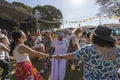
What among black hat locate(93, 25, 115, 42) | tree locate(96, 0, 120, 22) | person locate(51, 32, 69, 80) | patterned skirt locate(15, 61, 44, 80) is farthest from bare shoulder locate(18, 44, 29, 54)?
tree locate(96, 0, 120, 22)

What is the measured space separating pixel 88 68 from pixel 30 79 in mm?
2464

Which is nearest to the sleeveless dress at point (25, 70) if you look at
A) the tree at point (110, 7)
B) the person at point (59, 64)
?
the person at point (59, 64)

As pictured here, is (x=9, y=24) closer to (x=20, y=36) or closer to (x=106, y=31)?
(x=20, y=36)

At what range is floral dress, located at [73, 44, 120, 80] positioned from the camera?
4512 mm

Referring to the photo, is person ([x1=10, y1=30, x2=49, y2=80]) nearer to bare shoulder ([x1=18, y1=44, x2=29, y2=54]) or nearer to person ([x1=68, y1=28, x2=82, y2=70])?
bare shoulder ([x1=18, y1=44, x2=29, y2=54])

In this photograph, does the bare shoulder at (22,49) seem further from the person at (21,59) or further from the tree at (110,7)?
the tree at (110,7)

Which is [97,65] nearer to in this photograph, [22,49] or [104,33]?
[104,33]

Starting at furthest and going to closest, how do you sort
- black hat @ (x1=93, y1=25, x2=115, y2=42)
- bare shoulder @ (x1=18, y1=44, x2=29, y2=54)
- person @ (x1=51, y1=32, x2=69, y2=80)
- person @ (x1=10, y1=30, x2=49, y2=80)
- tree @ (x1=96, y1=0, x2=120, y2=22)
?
tree @ (x1=96, y1=0, x2=120, y2=22)
person @ (x1=51, y1=32, x2=69, y2=80)
person @ (x1=10, y1=30, x2=49, y2=80)
bare shoulder @ (x1=18, y1=44, x2=29, y2=54)
black hat @ (x1=93, y1=25, x2=115, y2=42)

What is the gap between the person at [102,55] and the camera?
446cm

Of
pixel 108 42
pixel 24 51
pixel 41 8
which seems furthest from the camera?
pixel 41 8

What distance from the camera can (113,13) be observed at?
5562 cm

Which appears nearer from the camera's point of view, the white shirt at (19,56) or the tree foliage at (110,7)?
the white shirt at (19,56)

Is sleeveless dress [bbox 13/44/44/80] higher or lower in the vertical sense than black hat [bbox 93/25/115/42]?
lower

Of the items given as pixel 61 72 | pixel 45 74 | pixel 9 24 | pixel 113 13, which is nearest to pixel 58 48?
pixel 61 72
